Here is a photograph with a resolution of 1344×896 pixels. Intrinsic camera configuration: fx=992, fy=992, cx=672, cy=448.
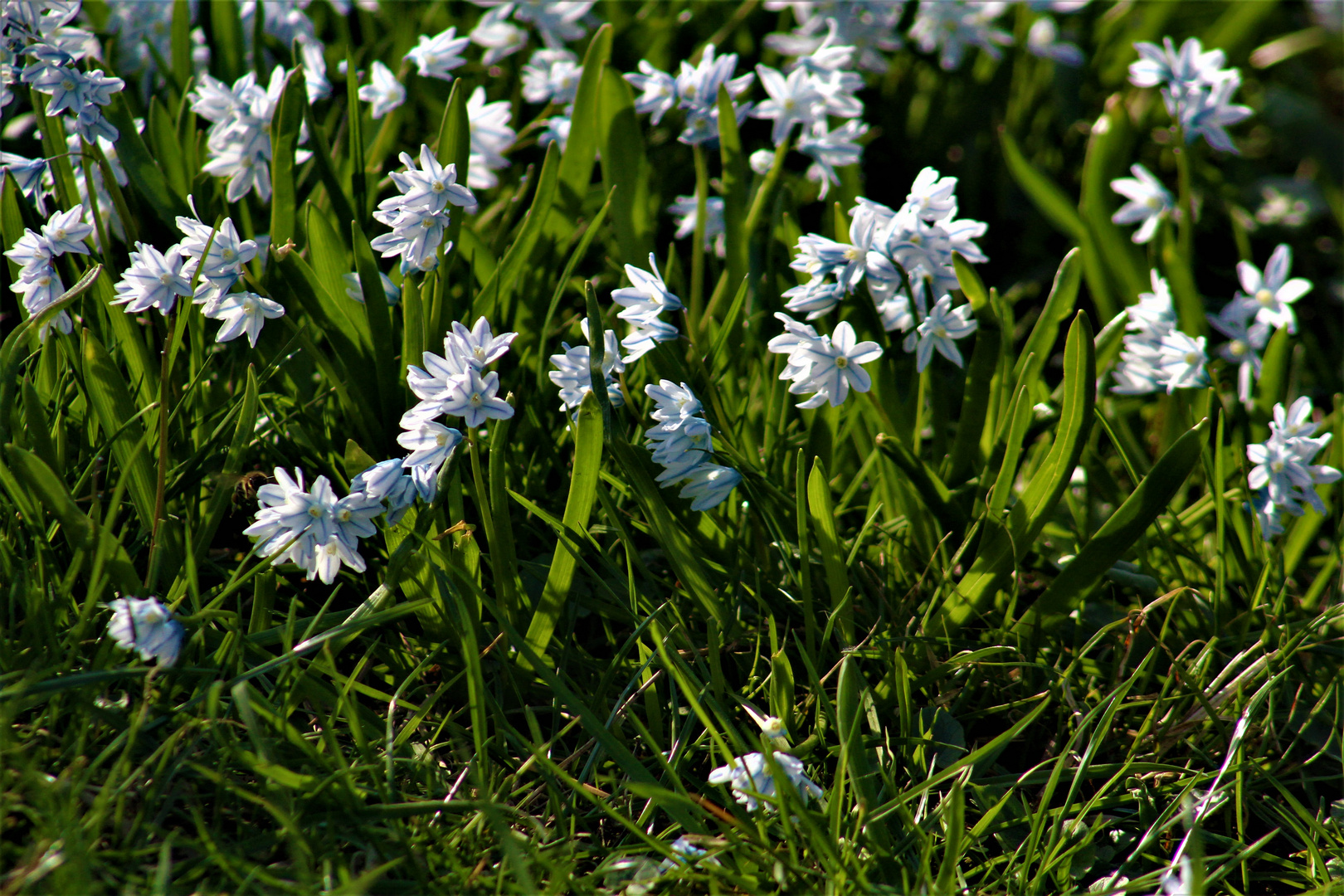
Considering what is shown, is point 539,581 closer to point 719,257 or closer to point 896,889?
point 896,889

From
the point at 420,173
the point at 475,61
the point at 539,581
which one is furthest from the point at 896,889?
the point at 475,61

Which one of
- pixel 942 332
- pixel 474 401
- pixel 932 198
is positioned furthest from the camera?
pixel 942 332

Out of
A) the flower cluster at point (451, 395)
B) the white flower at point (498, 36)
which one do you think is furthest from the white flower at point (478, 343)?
the white flower at point (498, 36)

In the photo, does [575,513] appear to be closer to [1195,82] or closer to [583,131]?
[583,131]

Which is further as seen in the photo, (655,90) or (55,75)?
(655,90)

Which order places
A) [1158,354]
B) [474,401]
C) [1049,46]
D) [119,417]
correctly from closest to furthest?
[474,401]
[119,417]
[1158,354]
[1049,46]

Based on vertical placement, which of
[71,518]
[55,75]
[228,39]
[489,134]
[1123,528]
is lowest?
[1123,528]

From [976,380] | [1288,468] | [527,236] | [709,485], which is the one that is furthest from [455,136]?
[1288,468]
